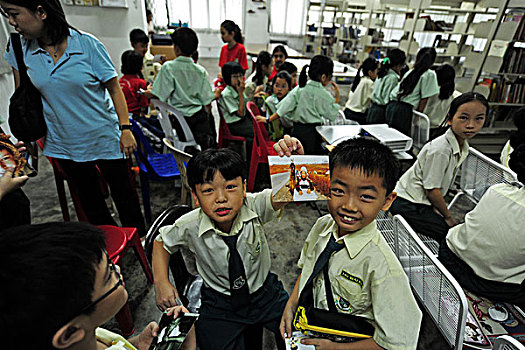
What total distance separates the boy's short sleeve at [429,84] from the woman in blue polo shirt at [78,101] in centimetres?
301

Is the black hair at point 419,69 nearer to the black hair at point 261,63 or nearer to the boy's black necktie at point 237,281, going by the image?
the black hair at point 261,63

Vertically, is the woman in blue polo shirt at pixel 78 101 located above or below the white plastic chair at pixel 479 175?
above

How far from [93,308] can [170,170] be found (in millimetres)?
1797

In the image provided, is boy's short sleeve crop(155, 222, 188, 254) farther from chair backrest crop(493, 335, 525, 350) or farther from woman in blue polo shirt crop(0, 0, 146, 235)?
chair backrest crop(493, 335, 525, 350)

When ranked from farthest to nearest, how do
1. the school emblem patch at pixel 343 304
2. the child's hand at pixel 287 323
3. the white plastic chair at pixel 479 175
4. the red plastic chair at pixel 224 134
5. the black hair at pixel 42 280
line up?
the red plastic chair at pixel 224 134
the white plastic chair at pixel 479 175
the child's hand at pixel 287 323
the school emblem patch at pixel 343 304
the black hair at pixel 42 280

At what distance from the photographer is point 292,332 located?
102 centimetres

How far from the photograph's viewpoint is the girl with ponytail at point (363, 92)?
Result: 12.4 feet

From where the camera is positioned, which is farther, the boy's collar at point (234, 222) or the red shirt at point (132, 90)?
the red shirt at point (132, 90)

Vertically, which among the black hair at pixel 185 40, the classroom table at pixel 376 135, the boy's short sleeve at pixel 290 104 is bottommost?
the classroom table at pixel 376 135

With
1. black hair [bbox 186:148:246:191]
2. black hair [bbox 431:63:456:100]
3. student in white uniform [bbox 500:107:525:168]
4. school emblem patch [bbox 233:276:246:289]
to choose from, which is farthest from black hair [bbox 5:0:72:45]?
black hair [bbox 431:63:456:100]

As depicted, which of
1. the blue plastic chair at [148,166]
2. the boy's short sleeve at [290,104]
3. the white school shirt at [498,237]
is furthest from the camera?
the boy's short sleeve at [290,104]

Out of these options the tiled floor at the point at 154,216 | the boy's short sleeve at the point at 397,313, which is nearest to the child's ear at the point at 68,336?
the boy's short sleeve at the point at 397,313

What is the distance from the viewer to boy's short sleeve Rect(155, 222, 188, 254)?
3.68ft

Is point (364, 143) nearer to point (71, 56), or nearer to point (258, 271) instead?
point (258, 271)
